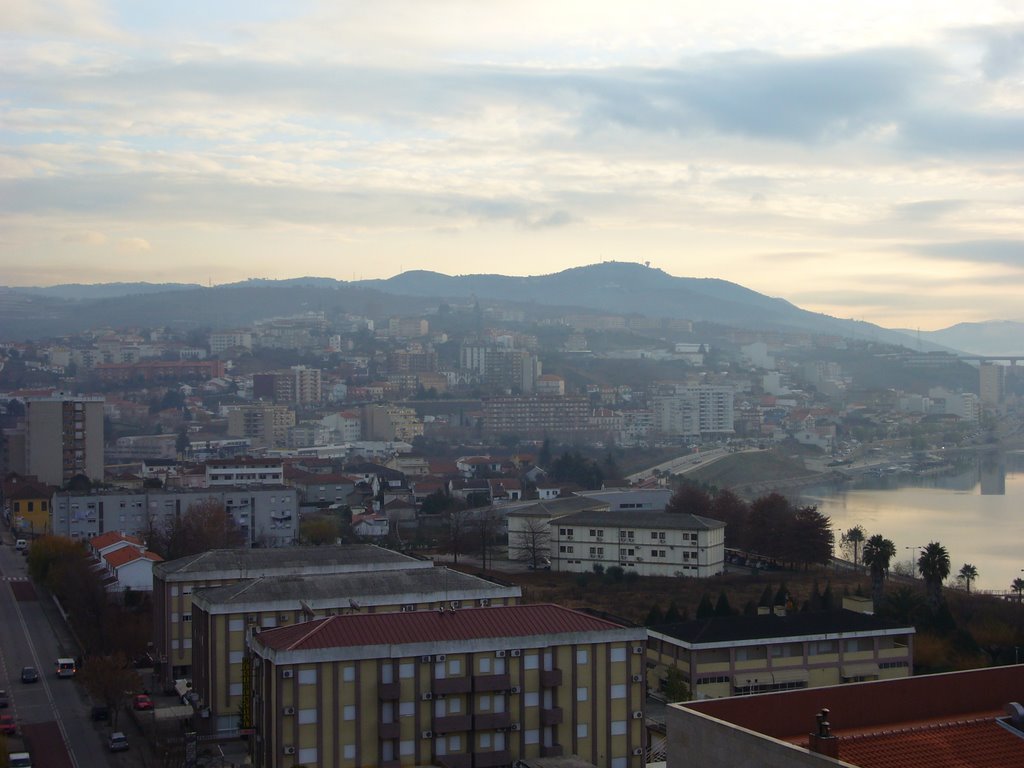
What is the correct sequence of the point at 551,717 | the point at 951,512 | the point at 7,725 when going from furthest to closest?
the point at 951,512 < the point at 7,725 < the point at 551,717

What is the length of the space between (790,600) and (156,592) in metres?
4.09

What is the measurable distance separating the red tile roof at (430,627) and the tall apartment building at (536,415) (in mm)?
26600

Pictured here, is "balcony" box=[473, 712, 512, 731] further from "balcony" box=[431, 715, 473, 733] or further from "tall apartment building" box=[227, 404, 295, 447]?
"tall apartment building" box=[227, 404, 295, 447]

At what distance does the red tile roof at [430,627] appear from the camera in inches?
205

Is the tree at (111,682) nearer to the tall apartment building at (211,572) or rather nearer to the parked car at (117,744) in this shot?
the parked car at (117,744)

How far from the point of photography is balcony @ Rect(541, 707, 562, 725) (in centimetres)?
539

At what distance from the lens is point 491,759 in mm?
5293

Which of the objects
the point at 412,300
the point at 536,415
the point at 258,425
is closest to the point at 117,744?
the point at 258,425

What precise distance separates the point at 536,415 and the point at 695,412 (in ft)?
13.7

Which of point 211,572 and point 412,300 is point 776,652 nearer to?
point 211,572

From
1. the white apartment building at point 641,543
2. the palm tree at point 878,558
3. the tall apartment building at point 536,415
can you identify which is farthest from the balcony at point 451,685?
Answer: the tall apartment building at point 536,415

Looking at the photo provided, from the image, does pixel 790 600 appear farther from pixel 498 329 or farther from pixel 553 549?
pixel 498 329

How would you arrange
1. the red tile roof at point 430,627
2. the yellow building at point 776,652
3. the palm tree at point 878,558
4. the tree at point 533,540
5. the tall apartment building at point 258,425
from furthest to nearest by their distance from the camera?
the tall apartment building at point 258,425 < the tree at point 533,540 < the palm tree at point 878,558 < the yellow building at point 776,652 < the red tile roof at point 430,627

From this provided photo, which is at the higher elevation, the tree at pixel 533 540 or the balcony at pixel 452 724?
the balcony at pixel 452 724
